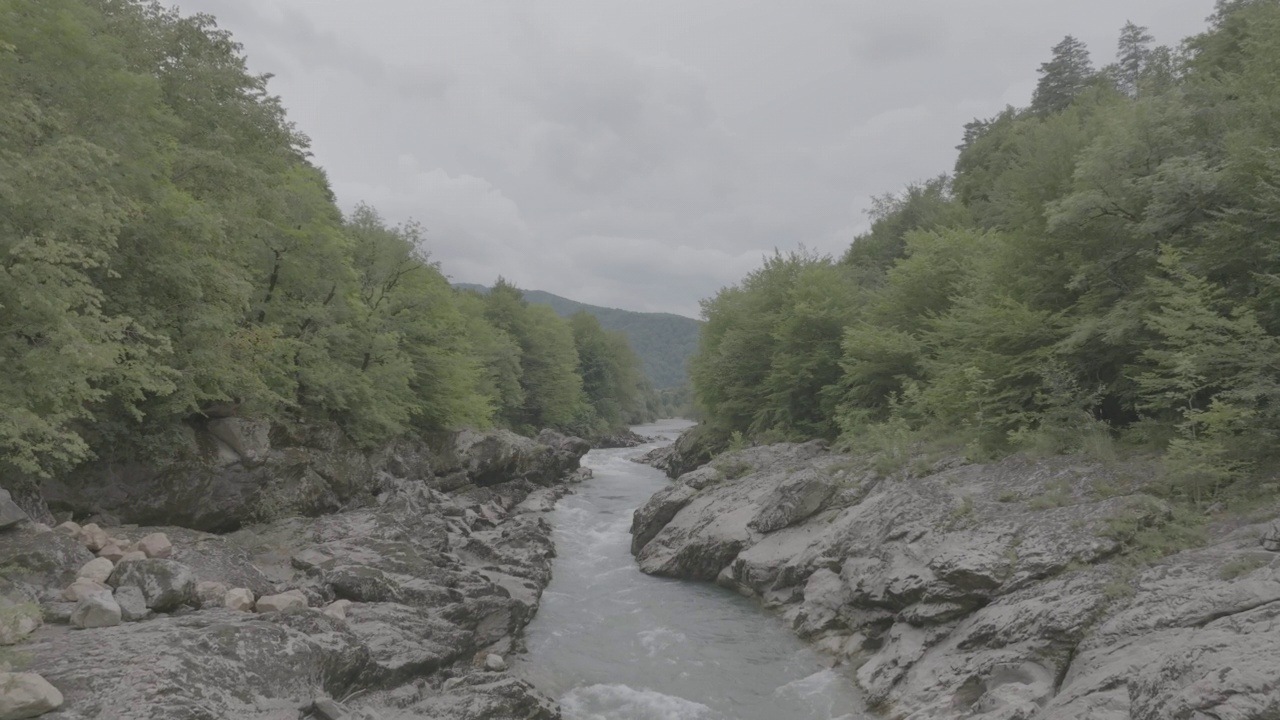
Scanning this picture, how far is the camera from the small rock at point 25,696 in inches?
234

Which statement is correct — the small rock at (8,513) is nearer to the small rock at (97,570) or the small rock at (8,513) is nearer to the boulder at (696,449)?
the small rock at (97,570)

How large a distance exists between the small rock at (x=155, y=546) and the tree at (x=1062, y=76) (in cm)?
5821

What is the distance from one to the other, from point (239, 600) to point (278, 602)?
543 millimetres

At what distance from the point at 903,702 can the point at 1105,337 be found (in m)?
7.95

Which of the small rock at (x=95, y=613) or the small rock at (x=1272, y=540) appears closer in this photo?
the small rock at (x=1272, y=540)

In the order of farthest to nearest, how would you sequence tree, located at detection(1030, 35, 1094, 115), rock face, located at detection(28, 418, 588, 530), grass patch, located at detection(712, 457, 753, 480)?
tree, located at detection(1030, 35, 1094, 115) < grass patch, located at detection(712, 457, 753, 480) < rock face, located at detection(28, 418, 588, 530)

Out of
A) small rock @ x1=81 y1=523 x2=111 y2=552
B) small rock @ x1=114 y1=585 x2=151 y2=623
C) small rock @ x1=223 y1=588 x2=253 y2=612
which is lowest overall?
small rock @ x1=223 y1=588 x2=253 y2=612

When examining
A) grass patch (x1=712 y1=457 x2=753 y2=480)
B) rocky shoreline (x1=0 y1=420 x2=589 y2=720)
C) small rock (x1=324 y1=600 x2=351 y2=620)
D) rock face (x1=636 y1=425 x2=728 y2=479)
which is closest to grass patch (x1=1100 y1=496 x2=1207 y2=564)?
rocky shoreline (x1=0 y1=420 x2=589 y2=720)

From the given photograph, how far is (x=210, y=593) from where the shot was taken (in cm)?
997

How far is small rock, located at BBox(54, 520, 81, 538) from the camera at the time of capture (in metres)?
10.6

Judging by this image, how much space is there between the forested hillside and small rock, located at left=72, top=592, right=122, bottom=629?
49.3ft

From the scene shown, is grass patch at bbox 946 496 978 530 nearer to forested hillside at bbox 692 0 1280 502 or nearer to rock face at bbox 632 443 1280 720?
rock face at bbox 632 443 1280 720

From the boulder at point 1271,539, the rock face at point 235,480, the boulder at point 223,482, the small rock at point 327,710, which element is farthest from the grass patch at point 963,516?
the boulder at point 223,482

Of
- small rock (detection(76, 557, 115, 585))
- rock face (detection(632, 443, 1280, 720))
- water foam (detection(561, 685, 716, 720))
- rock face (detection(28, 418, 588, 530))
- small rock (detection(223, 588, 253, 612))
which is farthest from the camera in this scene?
rock face (detection(28, 418, 588, 530))
